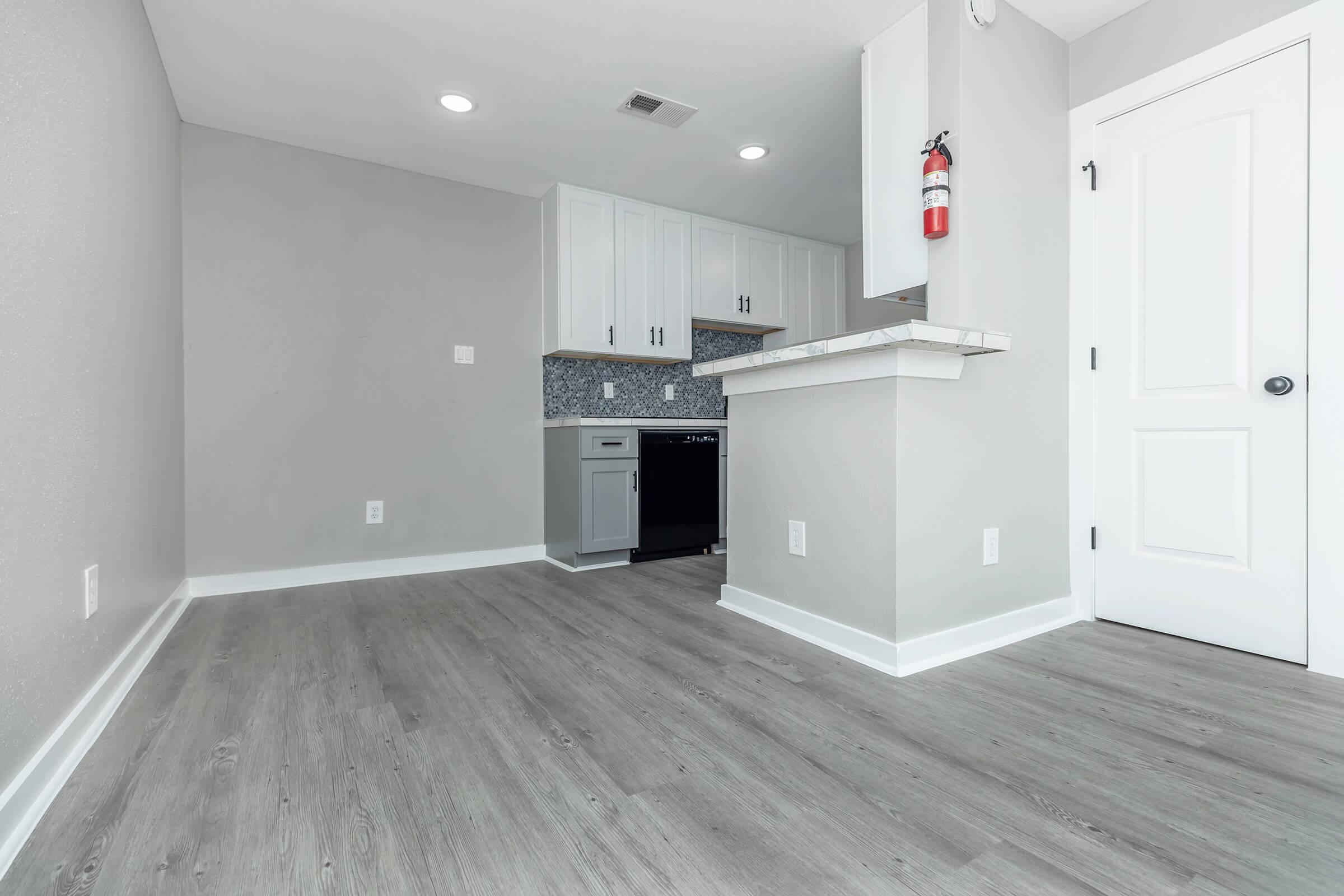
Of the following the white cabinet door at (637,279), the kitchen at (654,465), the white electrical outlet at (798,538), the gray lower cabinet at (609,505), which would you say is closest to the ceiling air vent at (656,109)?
Answer: the kitchen at (654,465)

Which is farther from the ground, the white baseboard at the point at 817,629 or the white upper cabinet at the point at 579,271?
the white upper cabinet at the point at 579,271

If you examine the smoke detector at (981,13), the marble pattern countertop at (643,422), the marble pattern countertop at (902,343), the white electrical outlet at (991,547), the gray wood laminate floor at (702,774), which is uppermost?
the smoke detector at (981,13)

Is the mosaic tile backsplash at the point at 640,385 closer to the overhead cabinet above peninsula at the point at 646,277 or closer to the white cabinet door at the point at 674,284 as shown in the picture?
the overhead cabinet above peninsula at the point at 646,277

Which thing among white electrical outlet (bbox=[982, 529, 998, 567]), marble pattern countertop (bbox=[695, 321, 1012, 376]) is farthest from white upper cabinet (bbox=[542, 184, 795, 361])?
white electrical outlet (bbox=[982, 529, 998, 567])

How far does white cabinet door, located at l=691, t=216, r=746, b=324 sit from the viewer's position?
165 inches

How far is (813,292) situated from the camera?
4.77 metres

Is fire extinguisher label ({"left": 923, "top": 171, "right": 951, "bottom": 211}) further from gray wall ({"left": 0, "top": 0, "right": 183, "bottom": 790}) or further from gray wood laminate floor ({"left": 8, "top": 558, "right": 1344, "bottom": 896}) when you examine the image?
gray wall ({"left": 0, "top": 0, "right": 183, "bottom": 790})

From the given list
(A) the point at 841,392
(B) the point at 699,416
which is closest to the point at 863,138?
(A) the point at 841,392

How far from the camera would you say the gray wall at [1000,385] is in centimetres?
194

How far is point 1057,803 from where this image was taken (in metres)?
1.18

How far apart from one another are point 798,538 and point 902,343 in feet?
2.68

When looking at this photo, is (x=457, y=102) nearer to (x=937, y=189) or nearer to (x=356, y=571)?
(x=937, y=189)

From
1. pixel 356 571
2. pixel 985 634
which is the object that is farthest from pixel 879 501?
pixel 356 571

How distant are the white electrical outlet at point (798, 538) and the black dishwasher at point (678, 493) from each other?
1.52m
